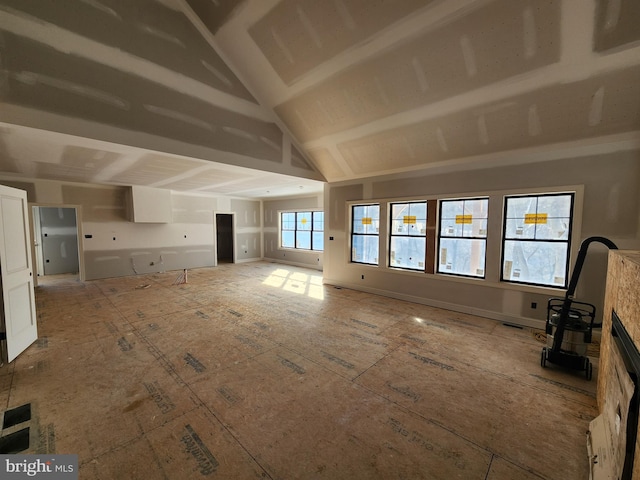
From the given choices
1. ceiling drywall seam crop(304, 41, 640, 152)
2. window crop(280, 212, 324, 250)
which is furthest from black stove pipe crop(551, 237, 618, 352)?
window crop(280, 212, 324, 250)

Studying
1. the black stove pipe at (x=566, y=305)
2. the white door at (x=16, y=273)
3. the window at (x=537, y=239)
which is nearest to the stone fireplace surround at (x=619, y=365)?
the black stove pipe at (x=566, y=305)

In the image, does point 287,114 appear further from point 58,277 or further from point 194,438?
point 58,277

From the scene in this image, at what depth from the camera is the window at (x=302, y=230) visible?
29.6ft

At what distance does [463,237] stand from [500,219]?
671mm

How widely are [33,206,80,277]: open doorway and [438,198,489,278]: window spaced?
9.92 meters

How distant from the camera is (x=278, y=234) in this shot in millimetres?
10266

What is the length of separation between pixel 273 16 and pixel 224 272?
22.5 ft

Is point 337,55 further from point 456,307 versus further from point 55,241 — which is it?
point 55,241

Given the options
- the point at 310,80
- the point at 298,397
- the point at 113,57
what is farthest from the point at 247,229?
the point at 298,397

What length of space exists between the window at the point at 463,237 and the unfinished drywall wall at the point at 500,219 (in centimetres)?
19

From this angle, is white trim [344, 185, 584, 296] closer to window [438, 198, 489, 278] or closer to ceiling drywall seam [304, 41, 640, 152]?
window [438, 198, 489, 278]

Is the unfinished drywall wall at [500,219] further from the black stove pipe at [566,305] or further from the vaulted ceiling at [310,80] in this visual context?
the black stove pipe at [566,305]

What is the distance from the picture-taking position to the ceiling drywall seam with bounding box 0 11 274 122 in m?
2.66

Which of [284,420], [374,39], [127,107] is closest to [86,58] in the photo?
[127,107]
